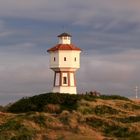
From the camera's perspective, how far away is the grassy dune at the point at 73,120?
3375 centimetres

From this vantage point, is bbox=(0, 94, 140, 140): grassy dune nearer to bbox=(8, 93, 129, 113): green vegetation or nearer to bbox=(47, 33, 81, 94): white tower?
bbox=(8, 93, 129, 113): green vegetation

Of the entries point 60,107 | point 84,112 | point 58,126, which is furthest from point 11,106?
point 58,126

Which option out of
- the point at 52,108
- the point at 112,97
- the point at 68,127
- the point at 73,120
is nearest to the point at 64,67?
the point at 112,97

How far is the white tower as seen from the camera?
5334cm

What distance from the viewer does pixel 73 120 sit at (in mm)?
37000

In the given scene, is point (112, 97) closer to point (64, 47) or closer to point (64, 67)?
point (64, 67)

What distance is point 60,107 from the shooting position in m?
46.3

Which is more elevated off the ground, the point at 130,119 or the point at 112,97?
the point at 112,97

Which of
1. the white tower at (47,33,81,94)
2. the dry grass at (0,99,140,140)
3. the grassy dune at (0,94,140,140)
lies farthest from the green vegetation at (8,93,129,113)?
the dry grass at (0,99,140,140)

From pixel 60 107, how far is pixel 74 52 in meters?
9.34

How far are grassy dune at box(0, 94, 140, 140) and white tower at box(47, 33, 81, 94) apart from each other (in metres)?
4.82

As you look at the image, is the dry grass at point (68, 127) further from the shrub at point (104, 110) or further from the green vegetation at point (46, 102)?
the green vegetation at point (46, 102)

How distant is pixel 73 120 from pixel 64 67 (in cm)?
1685

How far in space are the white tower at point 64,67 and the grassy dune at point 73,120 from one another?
4.82 metres
